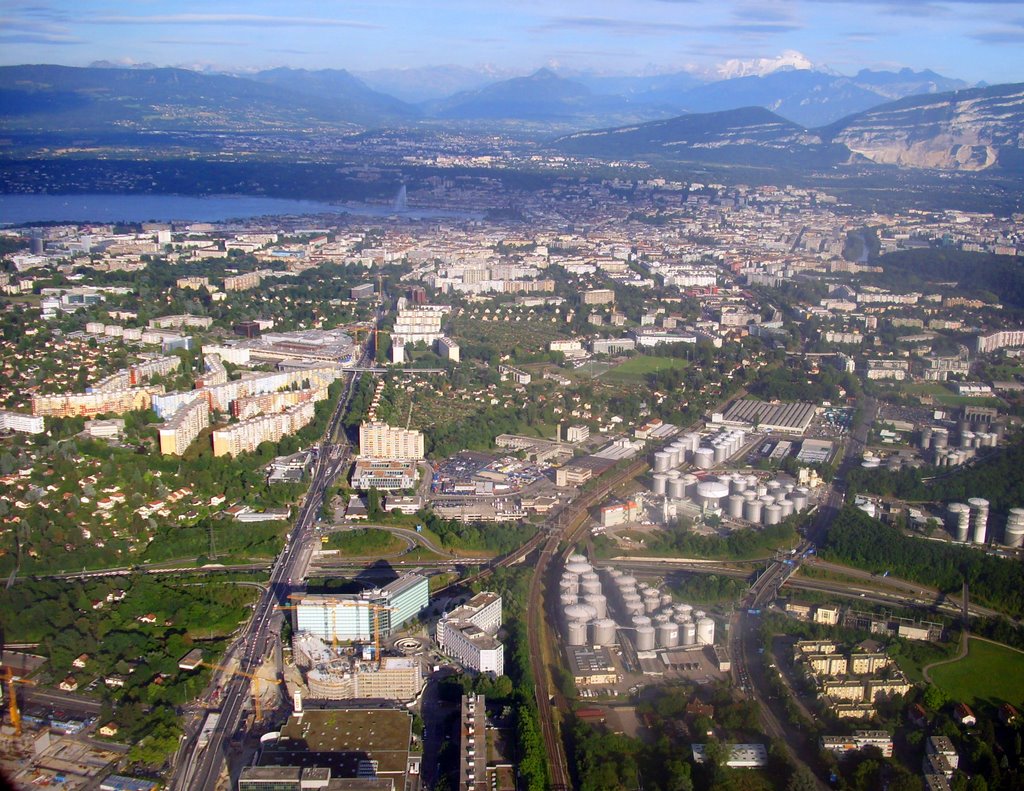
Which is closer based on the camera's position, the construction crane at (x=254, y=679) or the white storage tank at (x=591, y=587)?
the construction crane at (x=254, y=679)

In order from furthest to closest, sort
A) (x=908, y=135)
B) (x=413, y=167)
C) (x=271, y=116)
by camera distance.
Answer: (x=271, y=116) → (x=908, y=135) → (x=413, y=167)

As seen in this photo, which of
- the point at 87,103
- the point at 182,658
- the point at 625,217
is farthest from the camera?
the point at 87,103

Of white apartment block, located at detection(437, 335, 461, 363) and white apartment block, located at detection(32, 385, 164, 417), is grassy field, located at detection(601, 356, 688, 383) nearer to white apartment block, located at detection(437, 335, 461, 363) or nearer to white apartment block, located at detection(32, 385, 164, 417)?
white apartment block, located at detection(437, 335, 461, 363)

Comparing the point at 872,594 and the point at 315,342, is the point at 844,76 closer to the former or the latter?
the point at 315,342

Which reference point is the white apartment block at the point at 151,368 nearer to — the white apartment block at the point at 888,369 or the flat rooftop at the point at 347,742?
the flat rooftop at the point at 347,742

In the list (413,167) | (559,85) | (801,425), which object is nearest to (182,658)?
(801,425)

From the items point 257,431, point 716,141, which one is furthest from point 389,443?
point 716,141

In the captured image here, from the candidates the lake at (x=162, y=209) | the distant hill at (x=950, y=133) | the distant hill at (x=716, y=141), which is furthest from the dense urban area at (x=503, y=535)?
the distant hill at (x=716, y=141)
